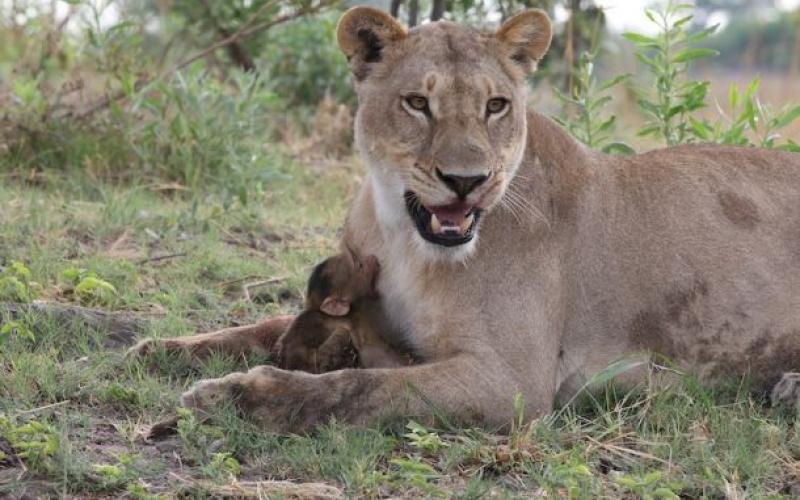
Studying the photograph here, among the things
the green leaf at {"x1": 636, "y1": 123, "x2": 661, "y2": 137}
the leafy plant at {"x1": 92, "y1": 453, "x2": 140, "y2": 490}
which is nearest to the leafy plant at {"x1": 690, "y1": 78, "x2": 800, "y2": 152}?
the green leaf at {"x1": 636, "y1": 123, "x2": 661, "y2": 137}

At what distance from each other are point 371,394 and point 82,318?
4.13 ft

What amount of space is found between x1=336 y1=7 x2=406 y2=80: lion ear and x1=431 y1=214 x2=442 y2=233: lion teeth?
58cm

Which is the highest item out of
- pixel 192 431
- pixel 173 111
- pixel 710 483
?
pixel 173 111

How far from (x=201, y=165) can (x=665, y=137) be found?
7.99ft

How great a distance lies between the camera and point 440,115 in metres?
3.79

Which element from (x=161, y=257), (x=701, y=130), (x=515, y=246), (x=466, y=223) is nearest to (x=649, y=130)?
(x=701, y=130)

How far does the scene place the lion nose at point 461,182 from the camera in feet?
11.9

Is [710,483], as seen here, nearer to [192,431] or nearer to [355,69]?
[192,431]

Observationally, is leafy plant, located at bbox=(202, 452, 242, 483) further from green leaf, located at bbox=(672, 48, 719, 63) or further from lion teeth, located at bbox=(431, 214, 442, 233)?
green leaf, located at bbox=(672, 48, 719, 63)

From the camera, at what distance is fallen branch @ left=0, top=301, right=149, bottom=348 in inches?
169

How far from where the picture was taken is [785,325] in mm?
4172

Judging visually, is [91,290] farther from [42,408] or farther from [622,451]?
[622,451]

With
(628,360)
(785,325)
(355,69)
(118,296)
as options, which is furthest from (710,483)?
(118,296)

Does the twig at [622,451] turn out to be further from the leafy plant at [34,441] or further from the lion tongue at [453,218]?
the leafy plant at [34,441]
